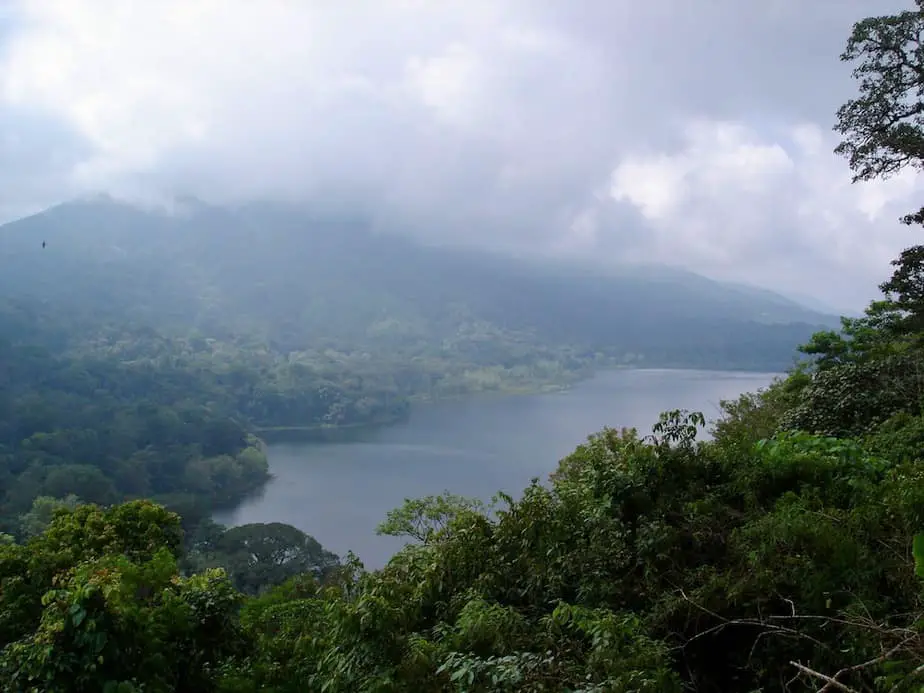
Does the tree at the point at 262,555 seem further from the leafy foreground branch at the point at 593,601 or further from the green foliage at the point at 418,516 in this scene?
the leafy foreground branch at the point at 593,601

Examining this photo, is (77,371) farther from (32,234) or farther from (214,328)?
(32,234)

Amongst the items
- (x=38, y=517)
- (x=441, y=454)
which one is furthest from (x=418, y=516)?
(x=441, y=454)

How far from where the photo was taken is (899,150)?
7801 mm

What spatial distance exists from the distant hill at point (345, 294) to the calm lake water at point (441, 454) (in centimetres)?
2288

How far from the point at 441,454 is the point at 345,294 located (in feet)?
247

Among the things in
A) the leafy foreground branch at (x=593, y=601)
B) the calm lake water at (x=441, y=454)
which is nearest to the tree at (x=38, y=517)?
the calm lake water at (x=441, y=454)

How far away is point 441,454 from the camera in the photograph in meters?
47.9

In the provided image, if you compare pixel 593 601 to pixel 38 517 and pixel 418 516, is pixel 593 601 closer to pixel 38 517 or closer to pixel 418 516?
pixel 418 516

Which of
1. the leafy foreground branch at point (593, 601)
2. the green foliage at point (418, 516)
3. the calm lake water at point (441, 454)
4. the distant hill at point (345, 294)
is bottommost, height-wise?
the calm lake water at point (441, 454)

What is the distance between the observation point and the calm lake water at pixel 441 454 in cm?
3531

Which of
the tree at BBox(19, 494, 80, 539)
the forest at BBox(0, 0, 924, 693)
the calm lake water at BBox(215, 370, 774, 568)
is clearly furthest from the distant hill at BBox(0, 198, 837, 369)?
the forest at BBox(0, 0, 924, 693)

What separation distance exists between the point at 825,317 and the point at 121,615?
12846cm

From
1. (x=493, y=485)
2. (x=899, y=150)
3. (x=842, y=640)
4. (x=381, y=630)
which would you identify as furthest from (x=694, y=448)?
(x=493, y=485)

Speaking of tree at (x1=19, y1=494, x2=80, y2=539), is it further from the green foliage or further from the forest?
the forest
